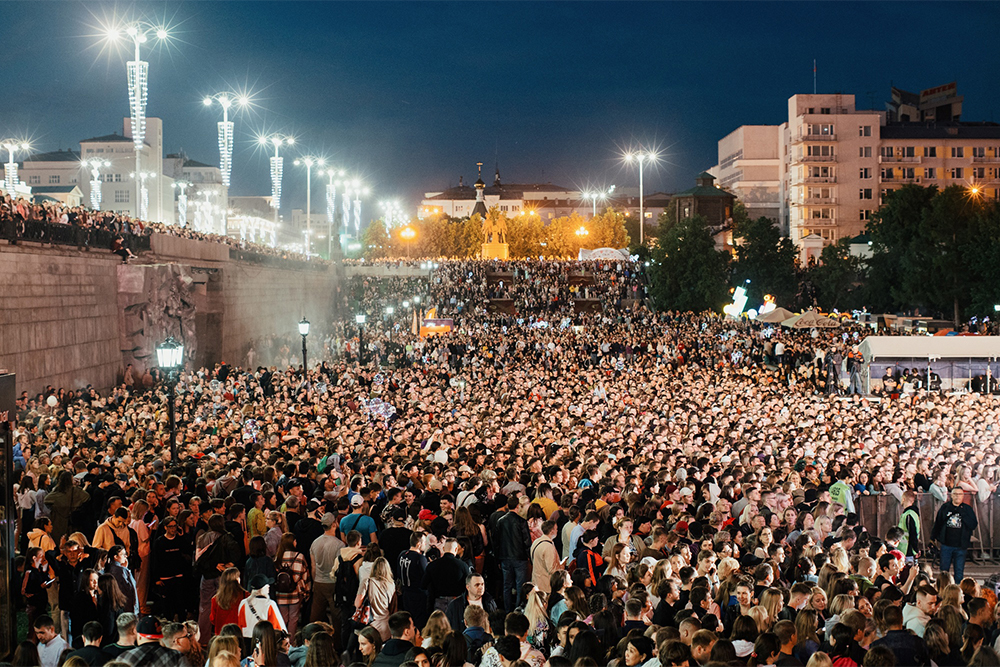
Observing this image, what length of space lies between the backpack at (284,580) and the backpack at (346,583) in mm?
378

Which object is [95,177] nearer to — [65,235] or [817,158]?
[65,235]

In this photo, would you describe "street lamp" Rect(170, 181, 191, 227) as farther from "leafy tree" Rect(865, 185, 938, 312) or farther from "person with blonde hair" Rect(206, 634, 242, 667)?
"person with blonde hair" Rect(206, 634, 242, 667)

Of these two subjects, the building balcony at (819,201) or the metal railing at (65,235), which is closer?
the metal railing at (65,235)

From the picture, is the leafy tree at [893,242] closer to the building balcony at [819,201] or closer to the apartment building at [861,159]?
the apartment building at [861,159]

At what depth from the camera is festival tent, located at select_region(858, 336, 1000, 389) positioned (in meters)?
26.1

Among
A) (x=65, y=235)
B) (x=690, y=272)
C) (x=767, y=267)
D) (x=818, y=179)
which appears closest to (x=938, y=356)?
(x=65, y=235)

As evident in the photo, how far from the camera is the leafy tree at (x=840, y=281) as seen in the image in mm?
59156

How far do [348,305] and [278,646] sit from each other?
58.3 metres

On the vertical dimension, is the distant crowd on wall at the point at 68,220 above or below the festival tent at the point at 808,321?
above

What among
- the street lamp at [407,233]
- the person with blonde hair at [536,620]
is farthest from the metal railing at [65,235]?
the street lamp at [407,233]

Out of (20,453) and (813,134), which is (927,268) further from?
(20,453)

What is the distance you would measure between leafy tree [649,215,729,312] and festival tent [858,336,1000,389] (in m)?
34.4

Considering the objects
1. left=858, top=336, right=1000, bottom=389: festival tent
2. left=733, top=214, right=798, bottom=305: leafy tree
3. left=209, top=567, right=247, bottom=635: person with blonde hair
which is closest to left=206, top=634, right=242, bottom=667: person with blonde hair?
left=209, top=567, right=247, bottom=635: person with blonde hair

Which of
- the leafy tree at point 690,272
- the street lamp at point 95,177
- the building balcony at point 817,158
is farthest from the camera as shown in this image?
the building balcony at point 817,158
